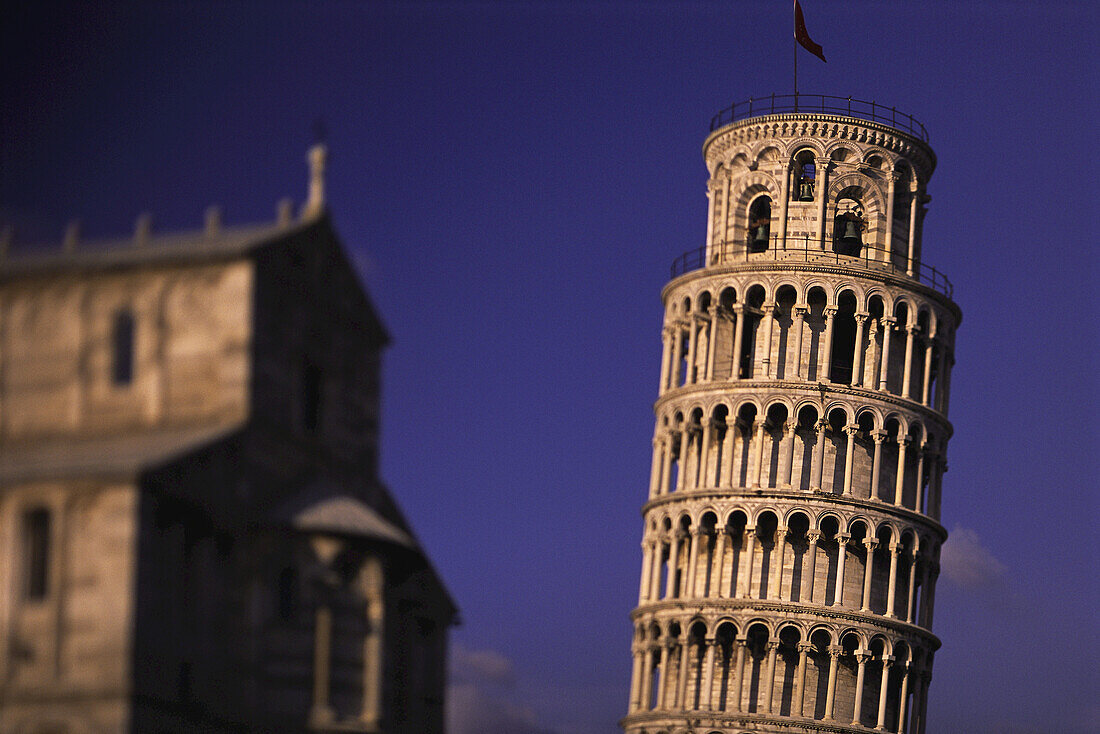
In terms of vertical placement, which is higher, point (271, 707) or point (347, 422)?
point (347, 422)

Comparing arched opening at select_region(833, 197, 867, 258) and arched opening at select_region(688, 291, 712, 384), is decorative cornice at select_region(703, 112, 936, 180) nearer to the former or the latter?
arched opening at select_region(833, 197, 867, 258)

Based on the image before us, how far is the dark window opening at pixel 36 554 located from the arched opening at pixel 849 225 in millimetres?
64442

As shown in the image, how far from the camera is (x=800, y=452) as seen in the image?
109m

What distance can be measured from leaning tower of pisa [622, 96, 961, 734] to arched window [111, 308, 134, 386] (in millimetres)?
51695

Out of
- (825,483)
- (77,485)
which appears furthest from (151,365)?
(825,483)

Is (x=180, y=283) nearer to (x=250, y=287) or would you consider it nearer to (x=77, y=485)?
(x=250, y=287)

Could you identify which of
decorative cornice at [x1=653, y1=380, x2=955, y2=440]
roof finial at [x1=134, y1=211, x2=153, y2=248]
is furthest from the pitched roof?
decorative cornice at [x1=653, y1=380, x2=955, y2=440]

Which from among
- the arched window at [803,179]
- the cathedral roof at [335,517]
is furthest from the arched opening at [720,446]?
the cathedral roof at [335,517]

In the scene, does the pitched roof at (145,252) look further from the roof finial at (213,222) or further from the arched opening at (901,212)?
the arched opening at (901,212)

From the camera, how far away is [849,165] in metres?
114

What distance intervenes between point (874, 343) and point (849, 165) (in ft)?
31.6

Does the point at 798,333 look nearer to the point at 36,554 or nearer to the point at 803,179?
the point at 803,179

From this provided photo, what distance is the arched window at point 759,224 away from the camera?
376ft

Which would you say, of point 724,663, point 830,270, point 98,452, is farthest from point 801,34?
point 98,452
